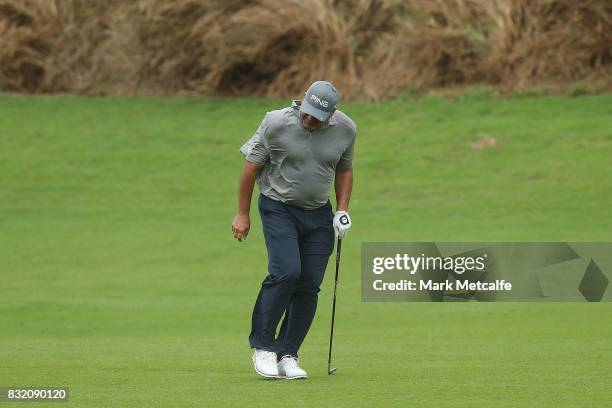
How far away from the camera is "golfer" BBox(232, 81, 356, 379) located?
31.6 feet

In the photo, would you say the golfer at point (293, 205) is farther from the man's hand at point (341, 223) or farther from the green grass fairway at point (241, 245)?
the green grass fairway at point (241, 245)

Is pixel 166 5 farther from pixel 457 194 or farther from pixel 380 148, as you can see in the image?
pixel 457 194

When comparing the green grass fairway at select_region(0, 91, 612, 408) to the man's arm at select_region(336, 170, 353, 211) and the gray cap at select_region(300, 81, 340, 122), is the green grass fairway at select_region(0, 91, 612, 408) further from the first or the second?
the gray cap at select_region(300, 81, 340, 122)

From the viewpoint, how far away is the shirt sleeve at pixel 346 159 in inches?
392

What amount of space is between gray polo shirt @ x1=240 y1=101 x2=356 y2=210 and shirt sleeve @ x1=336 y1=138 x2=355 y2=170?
0.06 meters

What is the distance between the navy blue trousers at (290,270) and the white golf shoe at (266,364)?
0.17 ft

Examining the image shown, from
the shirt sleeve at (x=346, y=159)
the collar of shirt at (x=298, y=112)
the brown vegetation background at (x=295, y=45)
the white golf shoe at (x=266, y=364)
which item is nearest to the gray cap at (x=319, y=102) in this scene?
the collar of shirt at (x=298, y=112)

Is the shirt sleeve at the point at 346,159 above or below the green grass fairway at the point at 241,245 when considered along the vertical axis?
above

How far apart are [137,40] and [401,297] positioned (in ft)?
51.4

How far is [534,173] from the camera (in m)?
25.6

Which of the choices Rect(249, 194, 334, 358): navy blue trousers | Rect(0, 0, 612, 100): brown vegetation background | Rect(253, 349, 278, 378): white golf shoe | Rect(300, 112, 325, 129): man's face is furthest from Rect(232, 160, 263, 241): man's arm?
Rect(0, 0, 612, 100): brown vegetation background

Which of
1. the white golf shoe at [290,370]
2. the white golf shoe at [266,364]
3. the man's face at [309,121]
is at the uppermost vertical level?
the man's face at [309,121]

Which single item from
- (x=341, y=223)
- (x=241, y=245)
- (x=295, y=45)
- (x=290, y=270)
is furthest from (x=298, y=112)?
(x=295, y=45)

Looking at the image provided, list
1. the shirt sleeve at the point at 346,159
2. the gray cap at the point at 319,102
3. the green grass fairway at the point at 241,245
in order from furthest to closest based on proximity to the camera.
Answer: the shirt sleeve at the point at 346,159, the gray cap at the point at 319,102, the green grass fairway at the point at 241,245
